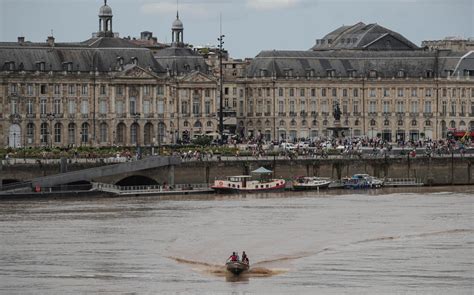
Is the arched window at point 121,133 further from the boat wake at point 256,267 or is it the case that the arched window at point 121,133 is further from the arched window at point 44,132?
the boat wake at point 256,267

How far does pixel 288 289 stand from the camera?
76562 mm

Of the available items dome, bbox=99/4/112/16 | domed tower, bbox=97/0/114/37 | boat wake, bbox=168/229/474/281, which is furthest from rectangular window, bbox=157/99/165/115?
boat wake, bbox=168/229/474/281

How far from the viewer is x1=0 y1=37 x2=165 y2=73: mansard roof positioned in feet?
491

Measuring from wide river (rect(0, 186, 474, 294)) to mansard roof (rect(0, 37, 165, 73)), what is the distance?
35.6 metres

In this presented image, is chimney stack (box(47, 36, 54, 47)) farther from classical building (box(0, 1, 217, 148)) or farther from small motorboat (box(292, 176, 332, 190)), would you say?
small motorboat (box(292, 176, 332, 190))

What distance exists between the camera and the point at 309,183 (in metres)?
126

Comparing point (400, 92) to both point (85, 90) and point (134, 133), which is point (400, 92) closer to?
point (134, 133)

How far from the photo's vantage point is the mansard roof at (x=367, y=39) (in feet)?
600

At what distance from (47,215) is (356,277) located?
28.5 meters

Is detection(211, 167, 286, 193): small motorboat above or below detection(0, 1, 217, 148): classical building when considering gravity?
below

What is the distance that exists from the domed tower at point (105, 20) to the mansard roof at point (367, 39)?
101 ft

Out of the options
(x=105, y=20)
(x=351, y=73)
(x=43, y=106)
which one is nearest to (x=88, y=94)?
(x=43, y=106)

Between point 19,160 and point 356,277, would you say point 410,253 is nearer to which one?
point 356,277

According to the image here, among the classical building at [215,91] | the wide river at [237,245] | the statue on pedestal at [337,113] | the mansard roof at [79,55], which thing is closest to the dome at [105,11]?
the classical building at [215,91]
